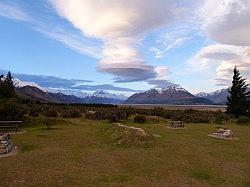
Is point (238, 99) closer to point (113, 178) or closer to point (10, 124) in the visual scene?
point (10, 124)

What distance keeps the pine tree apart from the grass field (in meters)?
35.6

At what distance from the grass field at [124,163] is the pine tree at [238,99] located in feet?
117

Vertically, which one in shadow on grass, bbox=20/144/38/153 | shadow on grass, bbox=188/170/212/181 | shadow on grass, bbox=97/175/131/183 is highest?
shadow on grass, bbox=20/144/38/153

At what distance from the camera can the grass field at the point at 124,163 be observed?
54.0 ft

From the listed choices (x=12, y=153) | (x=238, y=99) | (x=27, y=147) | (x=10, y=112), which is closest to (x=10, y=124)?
(x=10, y=112)

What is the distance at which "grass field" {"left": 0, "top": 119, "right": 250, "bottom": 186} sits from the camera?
1647 cm

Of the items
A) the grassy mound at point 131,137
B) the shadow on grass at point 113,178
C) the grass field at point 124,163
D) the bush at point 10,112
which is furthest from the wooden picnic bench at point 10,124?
the shadow on grass at point 113,178

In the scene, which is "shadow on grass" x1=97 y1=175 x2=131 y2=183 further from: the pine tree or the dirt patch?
the pine tree

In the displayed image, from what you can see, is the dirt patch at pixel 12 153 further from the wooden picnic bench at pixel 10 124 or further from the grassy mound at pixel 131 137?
the wooden picnic bench at pixel 10 124

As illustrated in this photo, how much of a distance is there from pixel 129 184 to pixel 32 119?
2755cm

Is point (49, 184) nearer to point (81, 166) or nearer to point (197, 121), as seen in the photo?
point (81, 166)

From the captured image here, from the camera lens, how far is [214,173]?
18.4m

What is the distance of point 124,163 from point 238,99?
163 ft

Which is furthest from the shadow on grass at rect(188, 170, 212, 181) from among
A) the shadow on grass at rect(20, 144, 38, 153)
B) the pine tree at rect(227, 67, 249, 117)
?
the pine tree at rect(227, 67, 249, 117)
